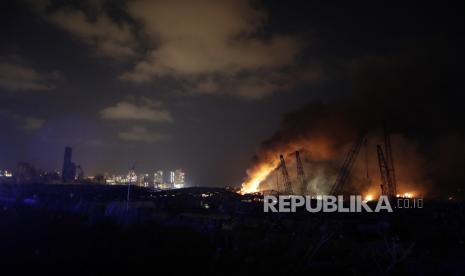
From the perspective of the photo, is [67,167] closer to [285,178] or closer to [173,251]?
[285,178]

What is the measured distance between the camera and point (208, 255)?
2402cm

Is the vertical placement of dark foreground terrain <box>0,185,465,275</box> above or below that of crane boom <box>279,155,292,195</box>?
below

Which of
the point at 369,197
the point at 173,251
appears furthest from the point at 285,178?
the point at 173,251

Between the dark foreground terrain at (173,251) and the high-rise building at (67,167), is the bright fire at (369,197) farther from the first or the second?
the high-rise building at (67,167)

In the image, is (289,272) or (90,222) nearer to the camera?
(289,272)

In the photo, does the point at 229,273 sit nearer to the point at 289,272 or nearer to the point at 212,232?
the point at 289,272

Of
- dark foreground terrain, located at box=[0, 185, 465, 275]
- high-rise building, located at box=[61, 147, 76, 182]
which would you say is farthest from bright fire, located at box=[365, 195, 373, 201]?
high-rise building, located at box=[61, 147, 76, 182]

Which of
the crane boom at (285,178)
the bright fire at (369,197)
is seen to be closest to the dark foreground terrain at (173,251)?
the crane boom at (285,178)

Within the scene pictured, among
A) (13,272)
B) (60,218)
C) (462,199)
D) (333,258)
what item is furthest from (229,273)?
(462,199)

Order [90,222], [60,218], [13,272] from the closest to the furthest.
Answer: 1. [13,272]
2. [90,222]
3. [60,218]

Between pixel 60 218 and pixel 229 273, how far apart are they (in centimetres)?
2233

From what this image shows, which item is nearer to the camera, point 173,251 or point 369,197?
point 173,251

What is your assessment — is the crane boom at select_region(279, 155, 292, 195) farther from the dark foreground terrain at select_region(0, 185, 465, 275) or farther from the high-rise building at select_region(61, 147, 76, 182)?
the high-rise building at select_region(61, 147, 76, 182)

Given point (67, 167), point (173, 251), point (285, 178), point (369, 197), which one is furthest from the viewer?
point (67, 167)
